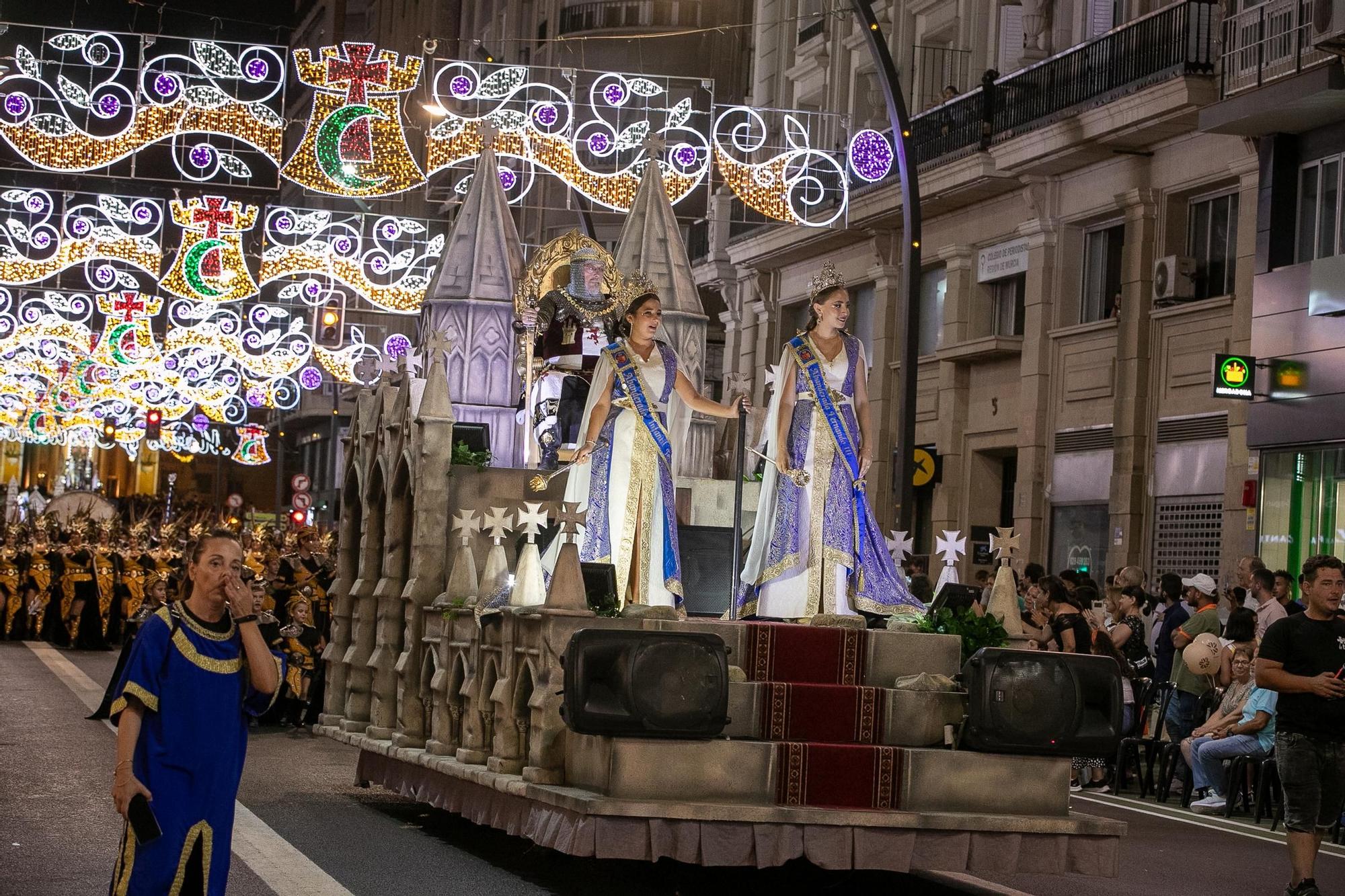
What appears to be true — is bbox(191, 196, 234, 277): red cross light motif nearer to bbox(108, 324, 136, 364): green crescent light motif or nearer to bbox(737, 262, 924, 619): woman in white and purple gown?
bbox(108, 324, 136, 364): green crescent light motif

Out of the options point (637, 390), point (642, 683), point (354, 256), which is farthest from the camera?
point (354, 256)

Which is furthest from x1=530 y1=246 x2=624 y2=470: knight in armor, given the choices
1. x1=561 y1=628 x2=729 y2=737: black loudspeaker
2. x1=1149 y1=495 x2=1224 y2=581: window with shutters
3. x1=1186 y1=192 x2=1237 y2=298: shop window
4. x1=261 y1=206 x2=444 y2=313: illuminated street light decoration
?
x1=261 y1=206 x2=444 y2=313: illuminated street light decoration

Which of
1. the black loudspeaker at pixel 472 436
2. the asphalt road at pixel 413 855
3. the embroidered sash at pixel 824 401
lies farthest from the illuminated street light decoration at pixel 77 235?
the embroidered sash at pixel 824 401

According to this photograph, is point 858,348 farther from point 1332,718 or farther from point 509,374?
point 509,374

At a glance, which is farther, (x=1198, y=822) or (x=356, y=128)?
(x=356, y=128)

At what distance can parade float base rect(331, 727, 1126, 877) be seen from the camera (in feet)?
31.3

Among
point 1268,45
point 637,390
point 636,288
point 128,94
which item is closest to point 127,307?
point 128,94

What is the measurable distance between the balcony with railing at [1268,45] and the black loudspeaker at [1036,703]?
45.3 ft

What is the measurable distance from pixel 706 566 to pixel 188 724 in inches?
320

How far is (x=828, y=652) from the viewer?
35.0 ft

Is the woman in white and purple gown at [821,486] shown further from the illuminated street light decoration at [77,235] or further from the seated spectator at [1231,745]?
the illuminated street light decoration at [77,235]

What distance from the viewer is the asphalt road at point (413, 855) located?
10844 millimetres

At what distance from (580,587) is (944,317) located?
73.8 feet

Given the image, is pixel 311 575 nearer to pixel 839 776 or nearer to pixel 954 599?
pixel 954 599
